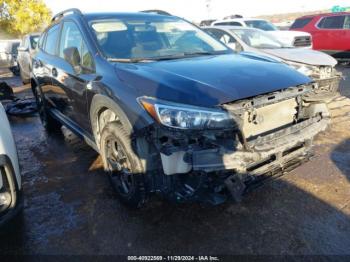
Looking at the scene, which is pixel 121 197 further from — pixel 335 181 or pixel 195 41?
pixel 335 181

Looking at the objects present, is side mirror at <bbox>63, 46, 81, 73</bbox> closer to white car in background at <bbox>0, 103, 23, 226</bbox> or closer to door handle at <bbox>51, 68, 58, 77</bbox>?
door handle at <bbox>51, 68, 58, 77</bbox>

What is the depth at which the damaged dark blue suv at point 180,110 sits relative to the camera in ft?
7.63

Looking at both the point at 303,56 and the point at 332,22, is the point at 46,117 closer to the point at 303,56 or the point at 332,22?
the point at 303,56

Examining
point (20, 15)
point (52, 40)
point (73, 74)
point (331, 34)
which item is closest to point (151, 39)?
point (73, 74)

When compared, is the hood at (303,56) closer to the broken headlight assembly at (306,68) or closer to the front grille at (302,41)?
the broken headlight assembly at (306,68)

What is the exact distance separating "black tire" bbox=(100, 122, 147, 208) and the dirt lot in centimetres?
20

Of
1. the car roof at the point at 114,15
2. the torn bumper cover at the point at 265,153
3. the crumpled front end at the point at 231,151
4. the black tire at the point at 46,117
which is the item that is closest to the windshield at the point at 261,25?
the car roof at the point at 114,15

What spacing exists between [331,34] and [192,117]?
11.7 m

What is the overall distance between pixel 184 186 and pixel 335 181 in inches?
76.5

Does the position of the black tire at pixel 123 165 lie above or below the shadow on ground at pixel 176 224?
above

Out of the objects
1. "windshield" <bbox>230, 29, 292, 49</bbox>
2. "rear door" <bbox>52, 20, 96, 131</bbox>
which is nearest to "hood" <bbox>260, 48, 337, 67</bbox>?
"windshield" <bbox>230, 29, 292, 49</bbox>

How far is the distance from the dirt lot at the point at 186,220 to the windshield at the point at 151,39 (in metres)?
1.49

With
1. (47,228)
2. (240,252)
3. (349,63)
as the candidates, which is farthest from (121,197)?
(349,63)

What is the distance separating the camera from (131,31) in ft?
11.4
